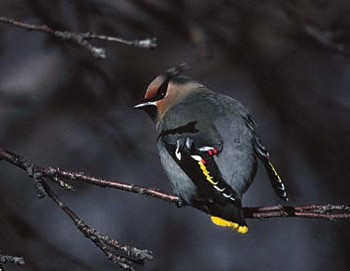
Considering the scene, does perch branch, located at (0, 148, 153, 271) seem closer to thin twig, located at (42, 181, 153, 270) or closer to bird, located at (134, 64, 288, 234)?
thin twig, located at (42, 181, 153, 270)

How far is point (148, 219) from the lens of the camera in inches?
235

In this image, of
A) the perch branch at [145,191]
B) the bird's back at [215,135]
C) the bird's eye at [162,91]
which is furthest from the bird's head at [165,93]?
the perch branch at [145,191]

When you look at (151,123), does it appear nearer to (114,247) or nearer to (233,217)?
(233,217)

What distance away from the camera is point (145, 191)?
9.48 feet

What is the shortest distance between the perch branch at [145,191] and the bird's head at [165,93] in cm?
48

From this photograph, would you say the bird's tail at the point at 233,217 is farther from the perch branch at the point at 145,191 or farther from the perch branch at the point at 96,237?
the perch branch at the point at 96,237

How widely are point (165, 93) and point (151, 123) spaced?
1793mm

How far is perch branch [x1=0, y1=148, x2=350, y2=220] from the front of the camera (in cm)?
261

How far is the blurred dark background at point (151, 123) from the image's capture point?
176 inches

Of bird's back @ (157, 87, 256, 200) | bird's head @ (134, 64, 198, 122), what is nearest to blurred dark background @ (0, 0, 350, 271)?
bird's head @ (134, 64, 198, 122)

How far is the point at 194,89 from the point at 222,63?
64.2 inches

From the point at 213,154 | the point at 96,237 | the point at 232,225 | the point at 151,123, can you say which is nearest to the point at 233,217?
the point at 232,225

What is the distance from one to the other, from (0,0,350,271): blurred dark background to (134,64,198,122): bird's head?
0.16m

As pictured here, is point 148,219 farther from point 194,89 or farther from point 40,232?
point 194,89
